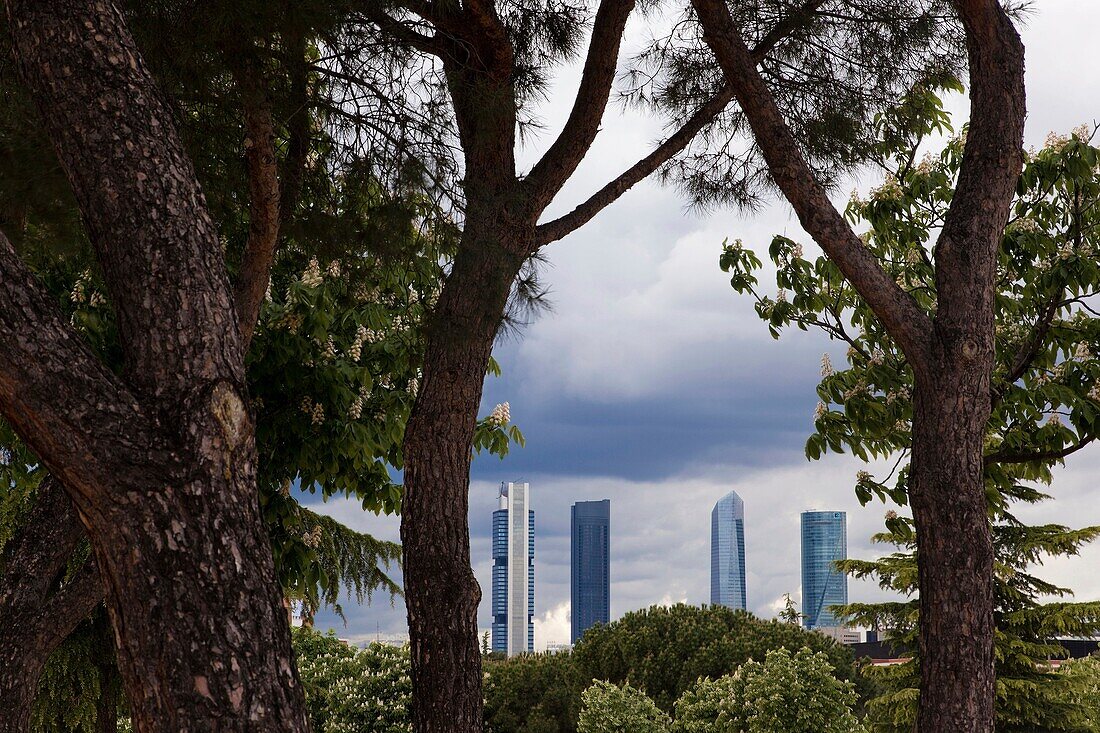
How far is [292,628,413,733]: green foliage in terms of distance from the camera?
10.8 meters

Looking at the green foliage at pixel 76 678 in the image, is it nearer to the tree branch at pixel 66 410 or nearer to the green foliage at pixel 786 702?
the green foliage at pixel 786 702

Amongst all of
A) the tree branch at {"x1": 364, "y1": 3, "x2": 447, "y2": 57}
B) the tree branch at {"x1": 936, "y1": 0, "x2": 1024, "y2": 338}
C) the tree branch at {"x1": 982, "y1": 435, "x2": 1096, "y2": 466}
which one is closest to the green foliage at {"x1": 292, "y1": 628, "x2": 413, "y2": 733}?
the tree branch at {"x1": 982, "y1": 435, "x2": 1096, "y2": 466}

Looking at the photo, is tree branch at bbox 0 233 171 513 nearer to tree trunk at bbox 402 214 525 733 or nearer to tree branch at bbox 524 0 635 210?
tree trunk at bbox 402 214 525 733

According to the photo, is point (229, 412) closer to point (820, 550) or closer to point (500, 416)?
point (500, 416)

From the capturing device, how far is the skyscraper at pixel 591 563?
18388cm

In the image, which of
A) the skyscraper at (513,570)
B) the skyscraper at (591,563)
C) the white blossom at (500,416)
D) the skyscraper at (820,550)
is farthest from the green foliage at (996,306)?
the skyscraper at (591,563)

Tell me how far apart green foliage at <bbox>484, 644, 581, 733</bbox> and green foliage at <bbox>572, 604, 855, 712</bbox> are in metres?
1.84

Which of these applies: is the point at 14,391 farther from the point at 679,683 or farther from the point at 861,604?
the point at 679,683

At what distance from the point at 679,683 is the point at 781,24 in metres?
10.9

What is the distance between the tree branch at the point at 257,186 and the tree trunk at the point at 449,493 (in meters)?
0.96

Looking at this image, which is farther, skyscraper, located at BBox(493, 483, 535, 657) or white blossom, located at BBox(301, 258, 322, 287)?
skyscraper, located at BBox(493, 483, 535, 657)

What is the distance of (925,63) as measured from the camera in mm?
6449

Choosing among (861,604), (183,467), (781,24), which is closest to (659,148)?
(781,24)

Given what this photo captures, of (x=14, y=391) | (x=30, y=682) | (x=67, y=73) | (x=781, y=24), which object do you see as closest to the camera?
(x=14, y=391)
